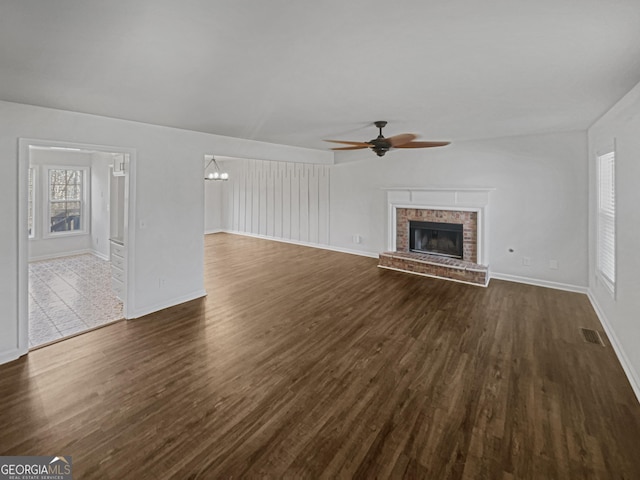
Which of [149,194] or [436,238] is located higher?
[149,194]

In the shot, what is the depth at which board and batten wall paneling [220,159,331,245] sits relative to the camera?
829 cm

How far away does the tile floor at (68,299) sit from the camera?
3592 millimetres

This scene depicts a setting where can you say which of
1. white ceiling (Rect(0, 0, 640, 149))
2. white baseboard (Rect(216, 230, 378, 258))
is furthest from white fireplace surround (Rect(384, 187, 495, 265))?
white ceiling (Rect(0, 0, 640, 149))

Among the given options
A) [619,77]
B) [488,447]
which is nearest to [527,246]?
[619,77]

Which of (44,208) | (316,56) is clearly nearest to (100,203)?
(44,208)

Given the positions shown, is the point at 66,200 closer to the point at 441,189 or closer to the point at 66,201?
the point at 66,201

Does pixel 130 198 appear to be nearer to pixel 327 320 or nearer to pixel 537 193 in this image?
pixel 327 320

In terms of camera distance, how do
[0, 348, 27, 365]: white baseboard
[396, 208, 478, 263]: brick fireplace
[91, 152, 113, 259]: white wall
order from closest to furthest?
1. [0, 348, 27, 365]: white baseboard
2. [396, 208, 478, 263]: brick fireplace
3. [91, 152, 113, 259]: white wall

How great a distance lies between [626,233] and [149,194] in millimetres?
5155

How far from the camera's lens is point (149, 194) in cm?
393

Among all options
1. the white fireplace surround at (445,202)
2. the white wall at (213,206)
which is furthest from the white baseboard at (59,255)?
the white fireplace surround at (445,202)

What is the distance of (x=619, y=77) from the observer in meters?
2.38

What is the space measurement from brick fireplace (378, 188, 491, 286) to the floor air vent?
1.68 m

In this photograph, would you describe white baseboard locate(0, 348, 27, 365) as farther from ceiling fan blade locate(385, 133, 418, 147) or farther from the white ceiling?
ceiling fan blade locate(385, 133, 418, 147)
